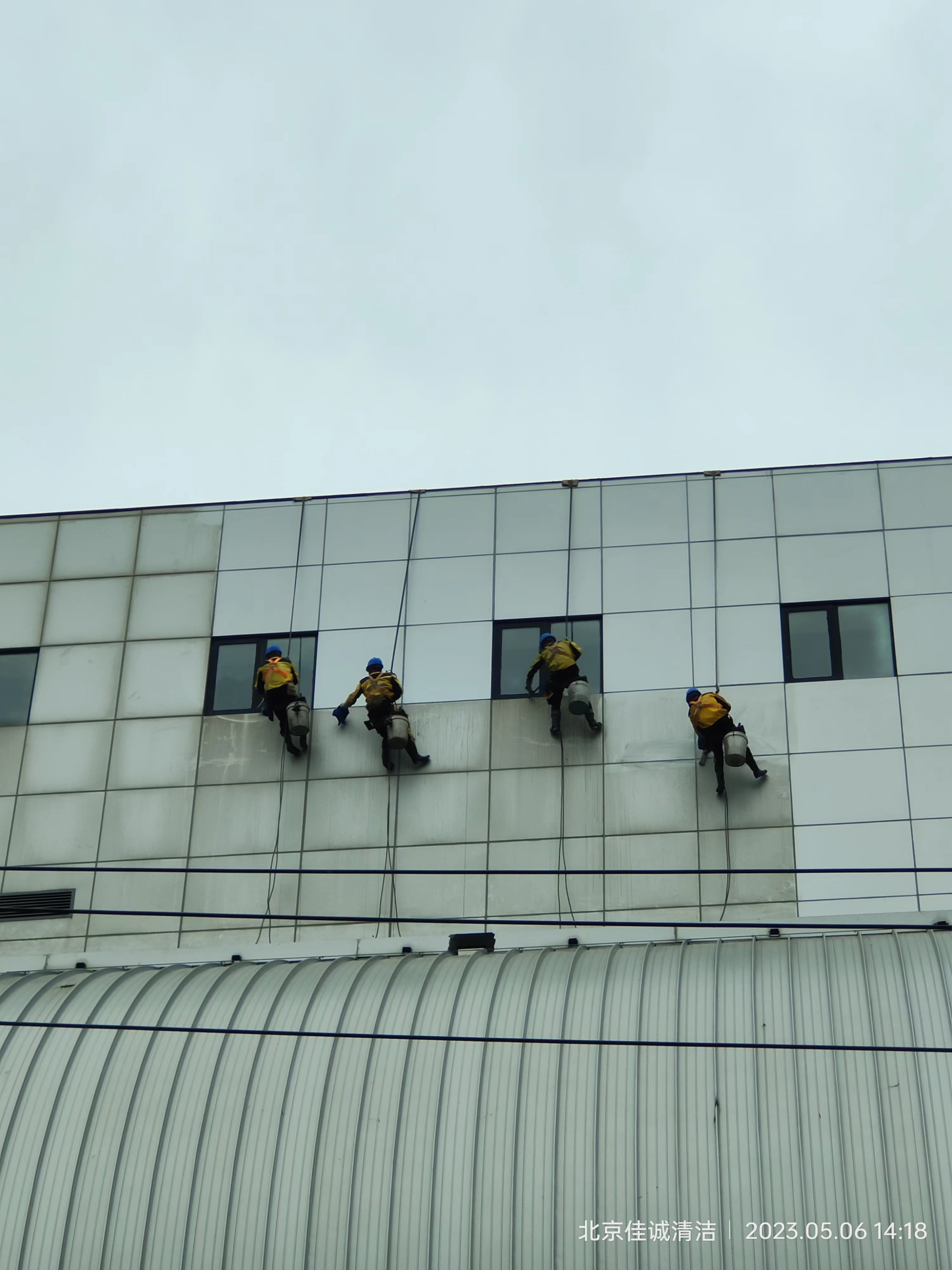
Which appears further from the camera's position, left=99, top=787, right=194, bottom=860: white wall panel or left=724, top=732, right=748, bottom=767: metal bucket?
left=99, top=787, right=194, bottom=860: white wall panel

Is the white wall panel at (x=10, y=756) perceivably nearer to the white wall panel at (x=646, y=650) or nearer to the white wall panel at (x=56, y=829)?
the white wall panel at (x=56, y=829)

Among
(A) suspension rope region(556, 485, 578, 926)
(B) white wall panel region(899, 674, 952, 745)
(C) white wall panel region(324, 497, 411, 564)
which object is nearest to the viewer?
(A) suspension rope region(556, 485, 578, 926)

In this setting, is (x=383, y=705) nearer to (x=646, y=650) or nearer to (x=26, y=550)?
(x=646, y=650)

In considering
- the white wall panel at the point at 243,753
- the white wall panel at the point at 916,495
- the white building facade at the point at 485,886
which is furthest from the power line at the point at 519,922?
the white wall panel at the point at 916,495

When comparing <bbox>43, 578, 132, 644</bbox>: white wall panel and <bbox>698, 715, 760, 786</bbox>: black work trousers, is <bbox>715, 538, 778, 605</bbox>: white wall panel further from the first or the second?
<bbox>43, 578, 132, 644</bbox>: white wall panel

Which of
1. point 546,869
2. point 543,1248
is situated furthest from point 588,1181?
point 546,869

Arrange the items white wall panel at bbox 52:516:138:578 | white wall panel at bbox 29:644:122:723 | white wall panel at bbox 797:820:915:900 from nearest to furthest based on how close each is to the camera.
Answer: white wall panel at bbox 797:820:915:900, white wall panel at bbox 29:644:122:723, white wall panel at bbox 52:516:138:578

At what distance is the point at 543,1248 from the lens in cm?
1884

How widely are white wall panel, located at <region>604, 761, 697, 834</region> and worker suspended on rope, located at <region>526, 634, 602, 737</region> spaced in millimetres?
969

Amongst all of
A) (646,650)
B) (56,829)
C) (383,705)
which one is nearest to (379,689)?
(383,705)

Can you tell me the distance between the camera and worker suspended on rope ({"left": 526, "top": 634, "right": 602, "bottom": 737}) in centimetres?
2841

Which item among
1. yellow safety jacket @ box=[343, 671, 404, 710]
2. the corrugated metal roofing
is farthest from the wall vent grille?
the corrugated metal roofing

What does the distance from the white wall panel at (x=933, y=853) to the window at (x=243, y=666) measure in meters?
10.5

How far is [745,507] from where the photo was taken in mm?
30516
